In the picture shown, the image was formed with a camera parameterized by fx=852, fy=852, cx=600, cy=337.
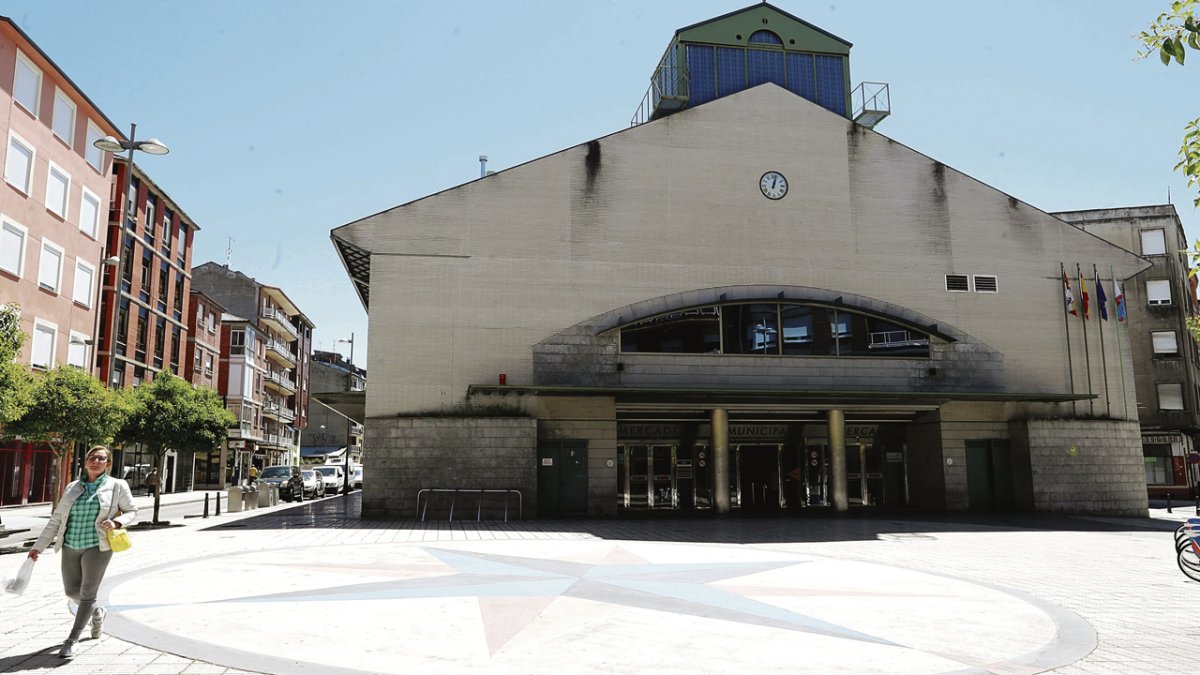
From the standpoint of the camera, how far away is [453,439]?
23.2 meters

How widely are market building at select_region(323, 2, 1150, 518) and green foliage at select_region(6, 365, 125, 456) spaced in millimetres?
6361

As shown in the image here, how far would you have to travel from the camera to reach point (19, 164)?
29328 mm

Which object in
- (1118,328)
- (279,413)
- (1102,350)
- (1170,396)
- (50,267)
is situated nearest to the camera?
(1102,350)

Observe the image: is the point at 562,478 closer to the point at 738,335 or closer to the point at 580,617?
the point at 738,335

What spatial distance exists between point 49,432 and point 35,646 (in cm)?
1616

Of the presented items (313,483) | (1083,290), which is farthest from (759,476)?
(313,483)

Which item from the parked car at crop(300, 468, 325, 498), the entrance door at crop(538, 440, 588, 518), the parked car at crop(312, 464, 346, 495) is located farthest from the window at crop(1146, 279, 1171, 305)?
the parked car at crop(300, 468, 325, 498)

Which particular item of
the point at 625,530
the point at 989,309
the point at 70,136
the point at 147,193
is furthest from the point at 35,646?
the point at 147,193

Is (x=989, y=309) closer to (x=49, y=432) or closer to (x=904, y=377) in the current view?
(x=904, y=377)

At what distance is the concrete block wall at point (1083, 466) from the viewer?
86.3ft

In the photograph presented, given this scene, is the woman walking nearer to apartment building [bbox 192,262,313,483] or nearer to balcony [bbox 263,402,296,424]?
apartment building [bbox 192,262,313,483]

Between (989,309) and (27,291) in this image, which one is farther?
(27,291)

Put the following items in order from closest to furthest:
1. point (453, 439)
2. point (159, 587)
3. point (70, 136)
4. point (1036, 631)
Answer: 1. point (1036, 631)
2. point (159, 587)
3. point (453, 439)
4. point (70, 136)

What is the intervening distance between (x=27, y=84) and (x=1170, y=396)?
57.8m
